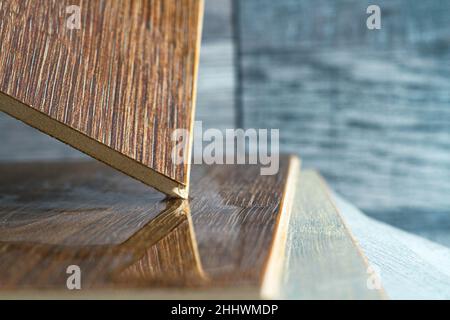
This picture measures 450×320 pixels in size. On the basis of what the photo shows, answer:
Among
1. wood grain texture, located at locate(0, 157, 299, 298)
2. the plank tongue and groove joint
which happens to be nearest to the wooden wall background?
wood grain texture, located at locate(0, 157, 299, 298)

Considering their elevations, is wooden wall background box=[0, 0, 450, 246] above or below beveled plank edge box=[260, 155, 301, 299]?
above

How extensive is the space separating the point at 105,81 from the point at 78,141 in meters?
0.07

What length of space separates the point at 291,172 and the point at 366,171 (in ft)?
2.04

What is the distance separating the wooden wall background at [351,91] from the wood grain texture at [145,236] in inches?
25.4

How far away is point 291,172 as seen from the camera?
0.75m

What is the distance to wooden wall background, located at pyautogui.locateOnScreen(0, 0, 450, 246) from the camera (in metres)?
1.30

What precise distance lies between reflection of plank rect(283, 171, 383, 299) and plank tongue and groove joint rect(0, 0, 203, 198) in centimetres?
13

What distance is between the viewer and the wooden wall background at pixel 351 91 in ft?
4.26

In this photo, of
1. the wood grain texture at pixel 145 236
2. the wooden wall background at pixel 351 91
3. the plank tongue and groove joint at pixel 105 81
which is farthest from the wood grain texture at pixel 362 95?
the plank tongue and groove joint at pixel 105 81

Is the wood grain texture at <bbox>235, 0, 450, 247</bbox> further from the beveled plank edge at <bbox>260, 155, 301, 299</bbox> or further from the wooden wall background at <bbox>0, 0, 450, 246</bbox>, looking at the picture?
the beveled plank edge at <bbox>260, 155, 301, 299</bbox>

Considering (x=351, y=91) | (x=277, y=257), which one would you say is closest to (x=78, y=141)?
(x=277, y=257)

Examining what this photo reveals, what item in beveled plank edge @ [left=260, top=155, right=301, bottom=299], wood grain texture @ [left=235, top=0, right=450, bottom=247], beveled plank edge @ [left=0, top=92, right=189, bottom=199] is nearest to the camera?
beveled plank edge @ [left=260, top=155, right=301, bottom=299]
